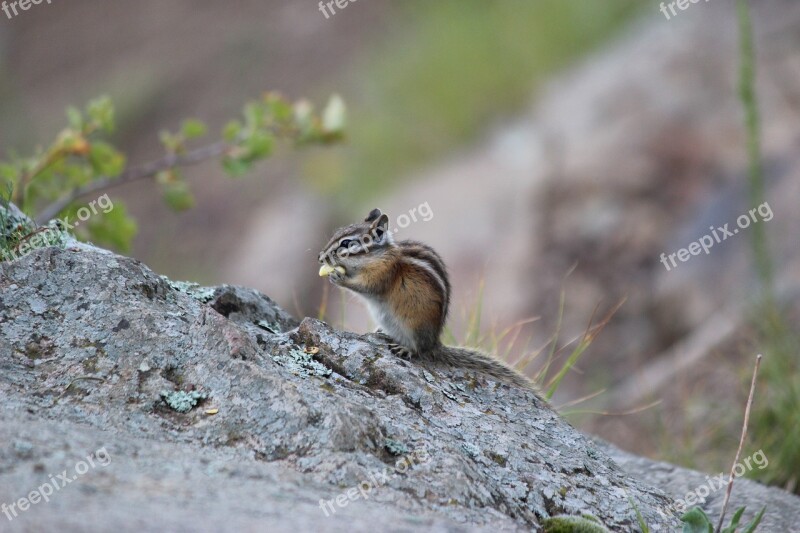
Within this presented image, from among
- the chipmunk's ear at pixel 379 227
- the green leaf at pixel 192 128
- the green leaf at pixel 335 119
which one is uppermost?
the green leaf at pixel 335 119

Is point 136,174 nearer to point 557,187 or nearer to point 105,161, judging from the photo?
point 105,161

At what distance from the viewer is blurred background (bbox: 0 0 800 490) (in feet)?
27.4

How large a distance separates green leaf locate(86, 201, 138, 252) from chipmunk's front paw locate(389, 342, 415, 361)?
2337 mm

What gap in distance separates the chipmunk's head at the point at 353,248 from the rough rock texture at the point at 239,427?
2.55ft

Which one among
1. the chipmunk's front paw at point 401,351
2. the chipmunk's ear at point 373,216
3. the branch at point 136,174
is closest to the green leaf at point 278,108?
the branch at point 136,174

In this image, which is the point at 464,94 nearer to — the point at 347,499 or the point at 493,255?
the point at 493,255

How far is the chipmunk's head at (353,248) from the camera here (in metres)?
5.08

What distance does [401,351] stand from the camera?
177 inches

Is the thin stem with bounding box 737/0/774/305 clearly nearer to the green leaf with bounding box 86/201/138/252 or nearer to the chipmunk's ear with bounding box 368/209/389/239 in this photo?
the chipmunk's ear with bounding box 368/209/389/239

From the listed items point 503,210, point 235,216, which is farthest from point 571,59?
point 235,216

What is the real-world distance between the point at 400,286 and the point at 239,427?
5.63ft

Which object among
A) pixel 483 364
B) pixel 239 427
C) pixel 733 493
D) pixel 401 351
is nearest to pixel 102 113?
pixel 401 351

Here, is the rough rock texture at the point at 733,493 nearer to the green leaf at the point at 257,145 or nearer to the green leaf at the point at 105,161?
the green leaf at the point at 257,145

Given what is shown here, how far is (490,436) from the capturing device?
12.8 feet
